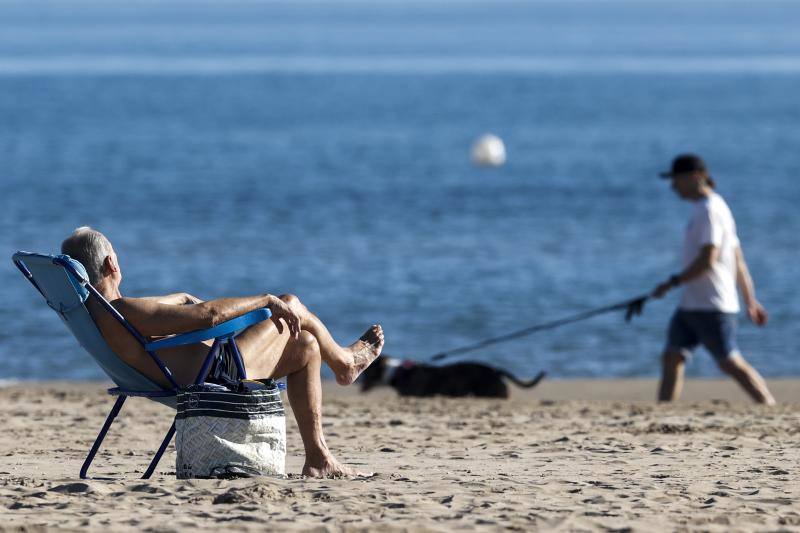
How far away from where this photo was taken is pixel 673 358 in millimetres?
8211

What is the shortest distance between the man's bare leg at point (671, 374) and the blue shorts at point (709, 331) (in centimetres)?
10

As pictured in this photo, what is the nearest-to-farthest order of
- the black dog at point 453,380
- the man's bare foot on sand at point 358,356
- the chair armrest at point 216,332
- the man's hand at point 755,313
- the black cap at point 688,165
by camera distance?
the chair armrest at point 216,332 < the man's bare foot on sand at point 358,356 < the black cap at point 688,165 < the man's hand at point 755,313 < the black dog at point 453,380

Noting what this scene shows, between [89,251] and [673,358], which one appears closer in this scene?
[89,251]

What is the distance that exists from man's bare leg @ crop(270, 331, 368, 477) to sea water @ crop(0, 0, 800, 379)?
6.12m

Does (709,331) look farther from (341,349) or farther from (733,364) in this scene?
(341,349)

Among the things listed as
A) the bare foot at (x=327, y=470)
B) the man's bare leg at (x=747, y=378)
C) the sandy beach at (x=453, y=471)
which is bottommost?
the sandy beach at (x=453, y=471)

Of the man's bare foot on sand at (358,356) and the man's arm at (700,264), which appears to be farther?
the man's arm at (700,264)

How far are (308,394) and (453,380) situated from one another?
4.01 m

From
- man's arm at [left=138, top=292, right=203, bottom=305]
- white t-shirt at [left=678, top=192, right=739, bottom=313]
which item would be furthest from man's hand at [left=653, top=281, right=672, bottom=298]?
man's arm at [left=138, top=292, right=203, bottom=305]

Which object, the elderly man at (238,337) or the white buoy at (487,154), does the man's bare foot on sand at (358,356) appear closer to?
the elderly man at (238,337)

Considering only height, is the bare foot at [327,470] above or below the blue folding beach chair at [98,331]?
below

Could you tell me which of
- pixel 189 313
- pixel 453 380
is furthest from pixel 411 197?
pixel 189 313

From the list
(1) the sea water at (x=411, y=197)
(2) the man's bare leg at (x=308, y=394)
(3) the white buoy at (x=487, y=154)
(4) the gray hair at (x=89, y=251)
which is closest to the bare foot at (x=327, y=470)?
(2) the man's bare leg at (x=308, y=394)

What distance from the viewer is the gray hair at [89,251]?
497cm
